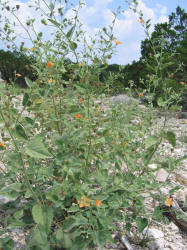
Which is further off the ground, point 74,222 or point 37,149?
point 37,149

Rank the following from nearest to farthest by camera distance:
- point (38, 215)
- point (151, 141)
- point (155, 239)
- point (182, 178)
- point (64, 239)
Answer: point (38, 215), point (151, 141), point (64, 239), point (155, 239), point (182, 178)

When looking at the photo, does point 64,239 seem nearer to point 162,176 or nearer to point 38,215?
point 38,215

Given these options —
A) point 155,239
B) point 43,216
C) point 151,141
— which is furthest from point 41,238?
point 155,239

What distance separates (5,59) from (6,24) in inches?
428

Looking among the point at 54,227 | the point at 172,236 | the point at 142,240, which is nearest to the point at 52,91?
the point at 54,227

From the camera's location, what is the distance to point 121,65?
6.08 ft

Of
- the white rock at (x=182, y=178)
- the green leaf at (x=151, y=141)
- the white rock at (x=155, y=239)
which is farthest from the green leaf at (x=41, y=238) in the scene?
the white rock at (x=182, y=178)

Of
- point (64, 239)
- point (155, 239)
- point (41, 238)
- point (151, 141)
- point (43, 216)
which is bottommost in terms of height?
point (155, 239)

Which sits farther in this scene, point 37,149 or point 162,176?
point 162,176

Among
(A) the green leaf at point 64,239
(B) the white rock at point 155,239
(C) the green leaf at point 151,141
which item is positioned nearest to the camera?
(C) the green leaf at point 151,141

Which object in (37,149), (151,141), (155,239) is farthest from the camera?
(155,239)

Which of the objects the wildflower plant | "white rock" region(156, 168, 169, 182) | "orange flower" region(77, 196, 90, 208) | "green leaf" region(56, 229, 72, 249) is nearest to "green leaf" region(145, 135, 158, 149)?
the wildflower plant

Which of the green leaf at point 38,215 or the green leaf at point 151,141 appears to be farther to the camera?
the green leaf at point 151,141

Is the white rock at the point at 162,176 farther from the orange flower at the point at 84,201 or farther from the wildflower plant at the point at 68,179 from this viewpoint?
the orange flower at the point at 84,201
